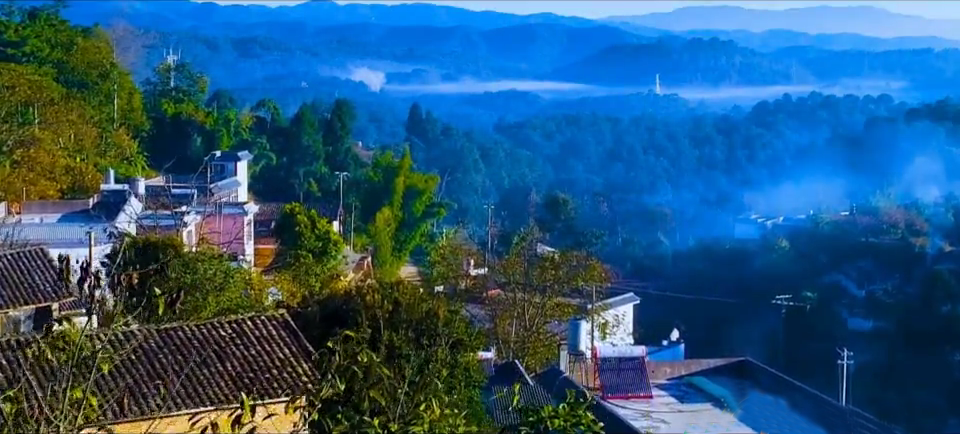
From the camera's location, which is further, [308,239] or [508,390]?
[308,239]

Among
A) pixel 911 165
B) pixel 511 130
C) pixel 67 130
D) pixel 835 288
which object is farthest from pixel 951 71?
→ pixel 67 130

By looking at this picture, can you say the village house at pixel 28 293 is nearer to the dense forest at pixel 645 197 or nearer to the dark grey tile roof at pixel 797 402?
the dark grey tile roof at pixel 797 402

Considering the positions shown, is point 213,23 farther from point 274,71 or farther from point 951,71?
point 951,71

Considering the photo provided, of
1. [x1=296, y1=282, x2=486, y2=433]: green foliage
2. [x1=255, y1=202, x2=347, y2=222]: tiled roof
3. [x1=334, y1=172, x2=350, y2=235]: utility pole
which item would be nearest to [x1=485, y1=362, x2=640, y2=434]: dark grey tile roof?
[x1=296, y1=282, x2=486, y2=433]: green foliage

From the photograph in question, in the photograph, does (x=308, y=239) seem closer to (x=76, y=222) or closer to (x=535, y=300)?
(x=535, y=300)

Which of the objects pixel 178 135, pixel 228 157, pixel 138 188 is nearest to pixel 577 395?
pixel 138 188

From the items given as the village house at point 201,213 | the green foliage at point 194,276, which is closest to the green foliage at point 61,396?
the green foliage at point 194,276

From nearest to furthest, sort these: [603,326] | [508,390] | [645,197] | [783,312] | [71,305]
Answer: [71,305] < [508,390] < [603,326] < [783,312] < [645,197]
